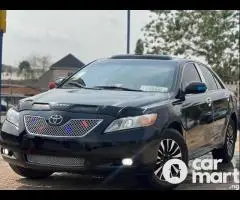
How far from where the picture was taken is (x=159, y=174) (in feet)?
18.9

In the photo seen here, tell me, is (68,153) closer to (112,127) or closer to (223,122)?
(112,127)

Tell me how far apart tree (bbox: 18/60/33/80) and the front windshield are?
5181 cm

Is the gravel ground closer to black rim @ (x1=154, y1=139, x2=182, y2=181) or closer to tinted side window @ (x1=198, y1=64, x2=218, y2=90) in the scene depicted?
black rim @ (x1=154, y1=139, x2=182, y2=181)

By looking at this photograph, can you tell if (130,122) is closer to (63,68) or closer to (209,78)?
(209,78)

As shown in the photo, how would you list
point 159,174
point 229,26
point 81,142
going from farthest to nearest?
point 229,26, point 159,174, point 81,142

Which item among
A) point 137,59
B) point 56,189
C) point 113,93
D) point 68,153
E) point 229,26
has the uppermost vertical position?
point 229,26

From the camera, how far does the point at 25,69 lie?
60.8m

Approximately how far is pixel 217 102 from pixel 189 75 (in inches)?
34.3

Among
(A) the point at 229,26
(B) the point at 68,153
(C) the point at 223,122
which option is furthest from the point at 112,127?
(A) the point at 229,26

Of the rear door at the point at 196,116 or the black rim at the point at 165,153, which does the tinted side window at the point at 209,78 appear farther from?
the black rim at the point at 165,153

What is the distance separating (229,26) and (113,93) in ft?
80.9

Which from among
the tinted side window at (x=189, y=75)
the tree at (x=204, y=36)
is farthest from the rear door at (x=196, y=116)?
the tree at (x=204, y=36)

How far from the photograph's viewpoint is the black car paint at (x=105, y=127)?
534 centimetres

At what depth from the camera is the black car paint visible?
17.5 ft
